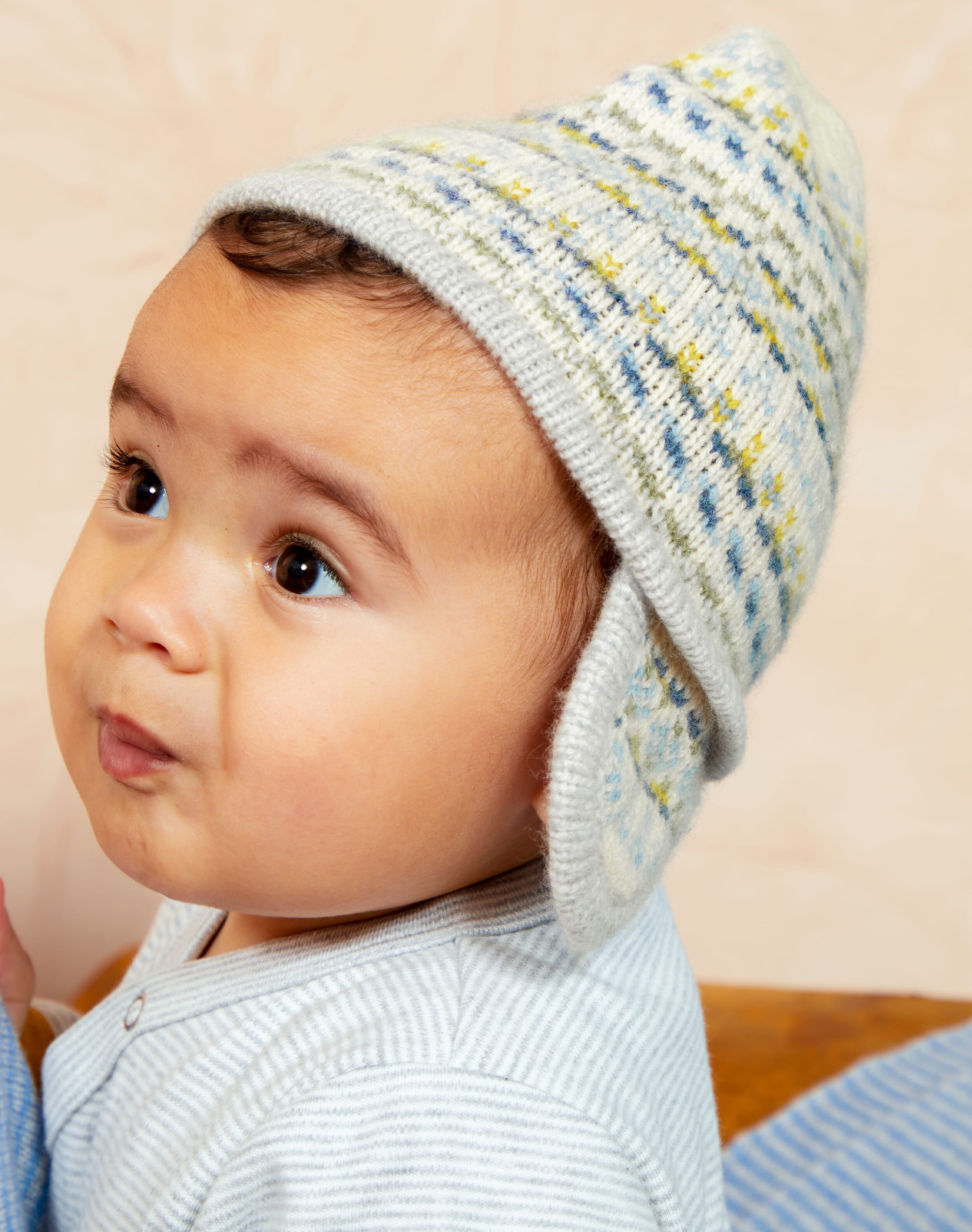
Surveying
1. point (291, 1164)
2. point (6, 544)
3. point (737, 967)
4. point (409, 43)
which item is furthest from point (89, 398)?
point (737, 967)

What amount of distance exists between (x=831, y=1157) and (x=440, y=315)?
0.97m

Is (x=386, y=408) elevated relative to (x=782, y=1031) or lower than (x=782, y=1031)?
elevated

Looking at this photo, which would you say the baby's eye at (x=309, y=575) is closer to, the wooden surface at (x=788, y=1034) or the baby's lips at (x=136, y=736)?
the baby's lips at (x=136, y=736)

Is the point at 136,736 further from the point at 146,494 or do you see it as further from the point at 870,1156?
the point at 870,1156

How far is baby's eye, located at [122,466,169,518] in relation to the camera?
30.6 inches

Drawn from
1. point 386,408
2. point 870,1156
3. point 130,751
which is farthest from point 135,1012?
point 870,1156

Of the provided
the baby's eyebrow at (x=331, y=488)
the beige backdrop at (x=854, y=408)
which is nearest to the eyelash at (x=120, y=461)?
the baby's eyebrow at (x=331, y=488)

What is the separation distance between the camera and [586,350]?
679mm

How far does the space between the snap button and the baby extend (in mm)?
73

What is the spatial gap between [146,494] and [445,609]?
8.9 inches

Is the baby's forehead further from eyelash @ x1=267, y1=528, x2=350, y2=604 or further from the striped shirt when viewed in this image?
the striped shirt

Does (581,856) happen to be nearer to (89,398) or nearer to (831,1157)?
(831,1157)

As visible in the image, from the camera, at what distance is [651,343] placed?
27.7 inches

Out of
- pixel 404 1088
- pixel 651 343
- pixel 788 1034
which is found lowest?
pixel 788 1034
